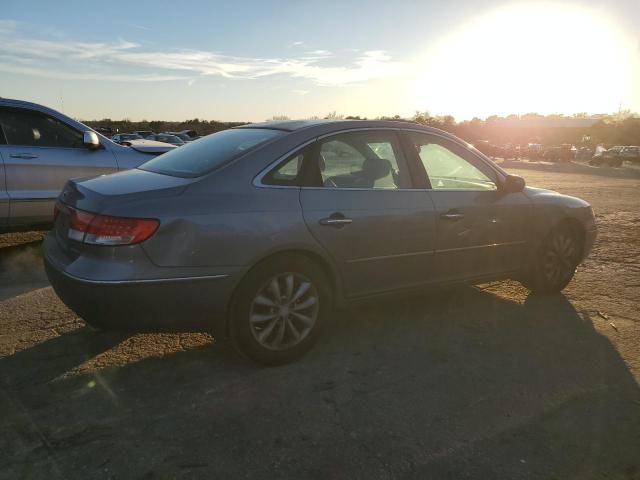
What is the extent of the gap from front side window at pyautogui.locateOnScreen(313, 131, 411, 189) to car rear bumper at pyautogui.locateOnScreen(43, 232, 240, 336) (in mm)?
1045

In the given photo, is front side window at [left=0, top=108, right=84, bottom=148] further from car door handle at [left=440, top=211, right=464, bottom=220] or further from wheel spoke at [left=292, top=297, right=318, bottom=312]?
car door handle at [left=440, top=211, right=464, bottom=220]

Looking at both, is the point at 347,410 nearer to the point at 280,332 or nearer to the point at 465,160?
the point at 280,332

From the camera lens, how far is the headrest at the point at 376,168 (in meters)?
3.97

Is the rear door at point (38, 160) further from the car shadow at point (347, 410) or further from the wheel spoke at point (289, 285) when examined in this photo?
the wheel spoke at point (289, 285)

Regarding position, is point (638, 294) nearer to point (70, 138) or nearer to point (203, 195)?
point (203, 195)

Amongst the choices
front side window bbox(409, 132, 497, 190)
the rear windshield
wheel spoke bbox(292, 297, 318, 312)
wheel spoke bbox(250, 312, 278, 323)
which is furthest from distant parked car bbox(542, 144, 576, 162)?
wheel spoke bbox(250, 312, 278, 323)

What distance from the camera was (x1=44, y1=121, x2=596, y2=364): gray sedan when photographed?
3.05 metres

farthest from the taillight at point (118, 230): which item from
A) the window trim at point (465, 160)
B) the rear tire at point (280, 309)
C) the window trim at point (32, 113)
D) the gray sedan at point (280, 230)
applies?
the window trim at point (32, 113)

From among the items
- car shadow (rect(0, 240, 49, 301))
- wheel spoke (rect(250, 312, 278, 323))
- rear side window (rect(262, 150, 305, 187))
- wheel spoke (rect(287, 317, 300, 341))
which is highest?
rear side window (rect(262, 150, 305, 187))

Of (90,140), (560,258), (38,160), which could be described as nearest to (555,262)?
(560,258)

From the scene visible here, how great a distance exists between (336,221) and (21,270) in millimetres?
4001

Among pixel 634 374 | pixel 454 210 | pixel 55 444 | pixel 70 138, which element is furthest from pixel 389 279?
pixel 70 138

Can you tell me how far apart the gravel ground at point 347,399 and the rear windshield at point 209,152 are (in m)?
1.26

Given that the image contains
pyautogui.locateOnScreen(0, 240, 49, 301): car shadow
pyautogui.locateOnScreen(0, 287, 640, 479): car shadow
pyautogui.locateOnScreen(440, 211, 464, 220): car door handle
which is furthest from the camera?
pyautogui.locateOnScreen(0, 240, 49, 301): car shadow
